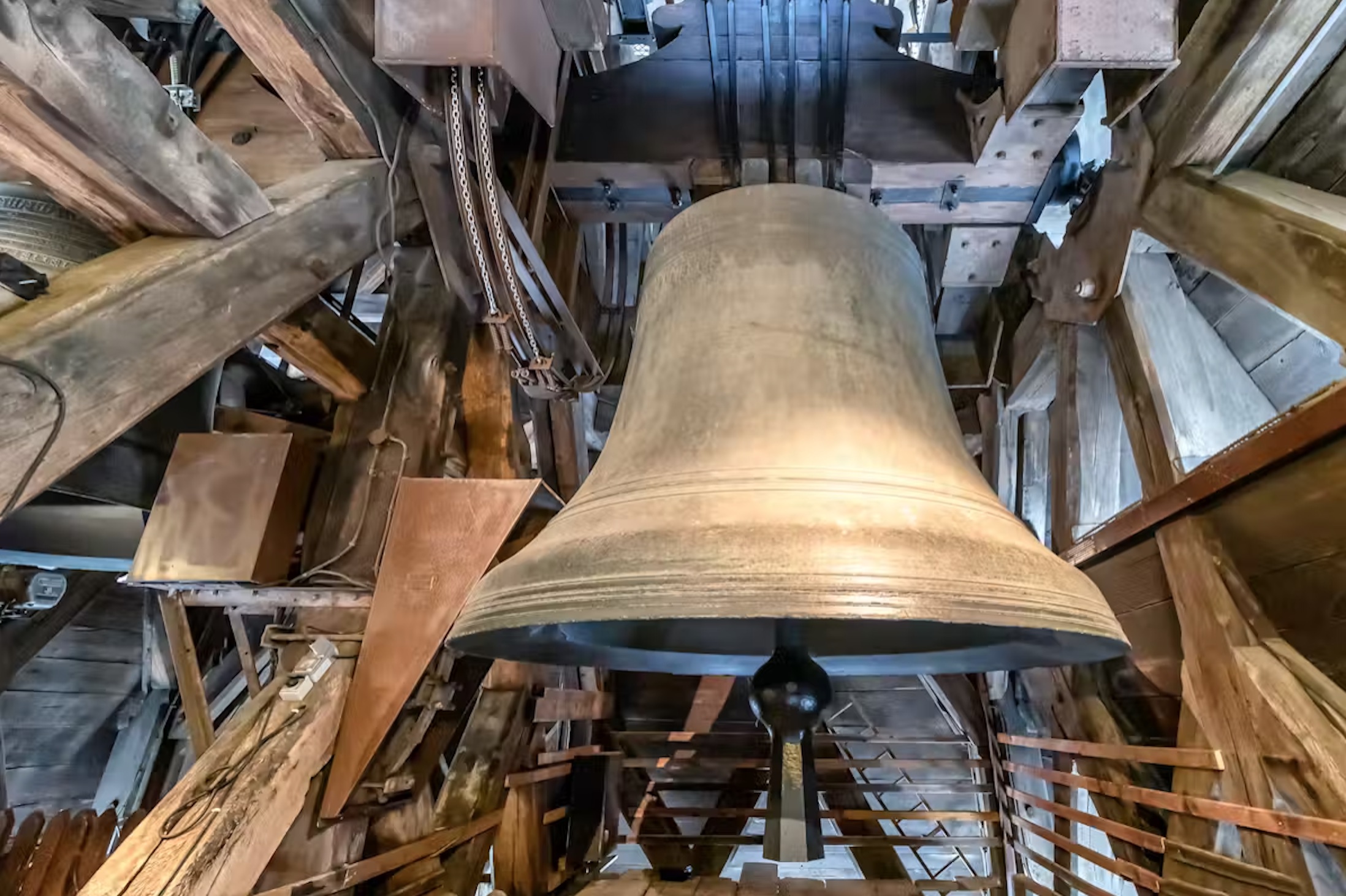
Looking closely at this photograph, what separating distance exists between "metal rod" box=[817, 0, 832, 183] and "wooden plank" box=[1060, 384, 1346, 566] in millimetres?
1053

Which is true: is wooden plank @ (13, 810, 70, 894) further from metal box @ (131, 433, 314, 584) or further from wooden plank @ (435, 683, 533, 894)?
wooden plank @ (435, 683, 533, 894)

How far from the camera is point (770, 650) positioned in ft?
5.52

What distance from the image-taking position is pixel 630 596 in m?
0.92

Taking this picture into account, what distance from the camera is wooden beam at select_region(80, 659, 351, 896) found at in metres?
1.30

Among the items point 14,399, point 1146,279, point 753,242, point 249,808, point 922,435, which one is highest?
point 1146,279

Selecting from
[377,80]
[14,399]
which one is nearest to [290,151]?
[377,80]

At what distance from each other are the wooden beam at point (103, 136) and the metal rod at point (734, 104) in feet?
3.65

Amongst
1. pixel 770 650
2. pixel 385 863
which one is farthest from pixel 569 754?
pixel 770 650

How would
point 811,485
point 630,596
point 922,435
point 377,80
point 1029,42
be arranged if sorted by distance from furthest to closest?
point 377,80 < point 1029,42 < point 922,435 < point 811,485 < point 630,596

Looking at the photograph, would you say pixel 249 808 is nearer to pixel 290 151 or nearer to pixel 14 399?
pixel 14 399

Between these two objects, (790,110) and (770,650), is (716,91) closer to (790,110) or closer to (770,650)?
(790,110)

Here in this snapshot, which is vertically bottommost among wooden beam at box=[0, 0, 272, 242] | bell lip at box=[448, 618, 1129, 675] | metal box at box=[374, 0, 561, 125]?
bell lip at box=[448, 618, 1129, 675]

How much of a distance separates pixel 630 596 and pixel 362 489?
1.23 metres

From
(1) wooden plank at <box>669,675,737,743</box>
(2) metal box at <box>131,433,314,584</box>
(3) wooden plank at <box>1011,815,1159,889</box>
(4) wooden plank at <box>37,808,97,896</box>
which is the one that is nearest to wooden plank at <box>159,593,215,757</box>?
(2) metal box at <box>131,433,314,584</box>
